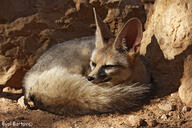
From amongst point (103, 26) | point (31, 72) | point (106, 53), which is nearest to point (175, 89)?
point (106, 53)

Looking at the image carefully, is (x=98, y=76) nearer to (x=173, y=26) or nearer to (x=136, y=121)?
(x=136, y=121)

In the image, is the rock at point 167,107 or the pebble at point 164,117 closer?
the pebble at point 164,117

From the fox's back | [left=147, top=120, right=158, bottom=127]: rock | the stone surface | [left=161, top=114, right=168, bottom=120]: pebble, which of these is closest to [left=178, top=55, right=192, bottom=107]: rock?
[left=161, top=114, right=168, bottom=120]: pebble

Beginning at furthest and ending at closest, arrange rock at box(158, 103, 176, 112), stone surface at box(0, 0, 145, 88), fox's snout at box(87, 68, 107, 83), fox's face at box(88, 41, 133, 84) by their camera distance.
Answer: stone surface at box(0, 0, 145, 88), fox's face at box(88, 41, 133, 84), fox's snout at box(87, 68, 107, 83), rock at box(158, 103, 176, 112)

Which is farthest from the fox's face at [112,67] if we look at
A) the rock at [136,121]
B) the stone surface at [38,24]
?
the stone surface at [38,24]

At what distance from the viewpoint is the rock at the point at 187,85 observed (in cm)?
287

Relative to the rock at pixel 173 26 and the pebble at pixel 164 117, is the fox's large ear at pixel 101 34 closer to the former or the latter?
the rock at pixel 173 26

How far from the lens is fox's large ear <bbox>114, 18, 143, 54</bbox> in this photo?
3.04 metres

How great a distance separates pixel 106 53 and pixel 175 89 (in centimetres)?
A: 92

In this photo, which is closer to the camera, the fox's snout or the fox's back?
the fox's snout

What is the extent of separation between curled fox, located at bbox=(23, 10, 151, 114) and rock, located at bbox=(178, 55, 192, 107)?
40 cm

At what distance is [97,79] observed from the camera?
3004 millimetres

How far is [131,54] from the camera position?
10.4 feet

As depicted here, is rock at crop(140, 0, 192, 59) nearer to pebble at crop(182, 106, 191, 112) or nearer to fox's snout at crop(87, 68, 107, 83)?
pebble at crop(182, 106, 191, 112)
